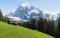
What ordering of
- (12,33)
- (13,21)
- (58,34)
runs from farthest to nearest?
(58,34), (13,21), (12,33)

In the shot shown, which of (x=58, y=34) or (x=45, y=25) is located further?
(x=45, y=25)

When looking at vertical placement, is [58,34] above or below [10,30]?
below

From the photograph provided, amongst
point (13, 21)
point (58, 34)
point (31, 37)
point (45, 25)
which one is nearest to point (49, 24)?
point (45, 25)

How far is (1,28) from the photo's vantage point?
4734 centimetres

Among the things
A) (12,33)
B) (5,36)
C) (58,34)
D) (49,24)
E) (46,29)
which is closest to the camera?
(5,36)

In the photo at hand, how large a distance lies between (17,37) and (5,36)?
2.89m

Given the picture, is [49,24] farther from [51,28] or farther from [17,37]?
[17,37]

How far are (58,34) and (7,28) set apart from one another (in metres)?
65.7

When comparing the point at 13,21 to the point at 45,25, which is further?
the point at 45,25

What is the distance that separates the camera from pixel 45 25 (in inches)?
5167

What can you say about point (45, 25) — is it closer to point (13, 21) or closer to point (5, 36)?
point (13, 21)

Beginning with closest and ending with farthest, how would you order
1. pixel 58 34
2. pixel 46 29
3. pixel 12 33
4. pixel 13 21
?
pixel 12 33 < pixel 13 21 < pixel 58 34 < pixel 46 29

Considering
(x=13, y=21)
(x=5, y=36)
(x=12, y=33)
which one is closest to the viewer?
(x=5, y=36)

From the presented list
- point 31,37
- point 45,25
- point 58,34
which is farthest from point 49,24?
point 31,37
